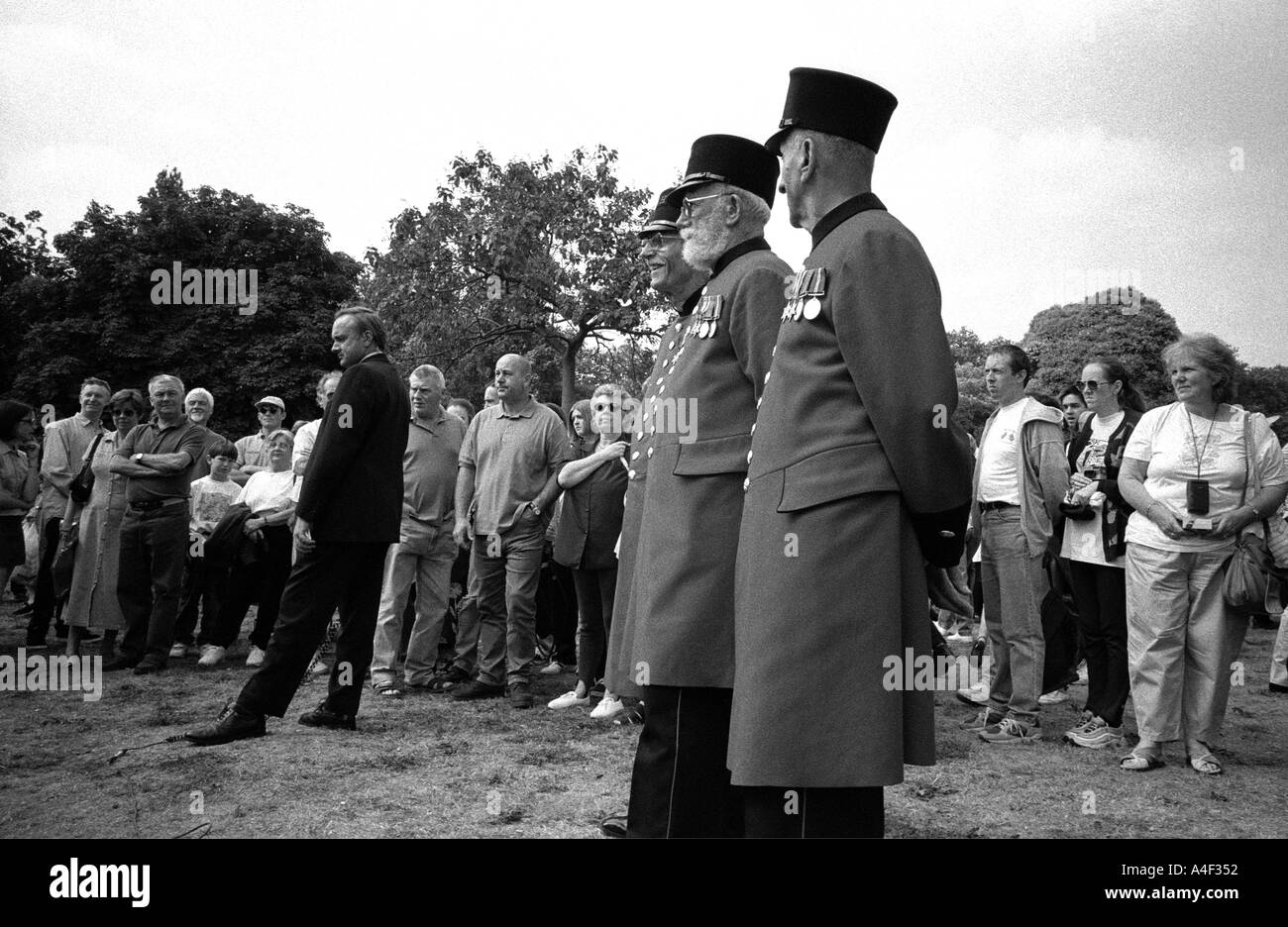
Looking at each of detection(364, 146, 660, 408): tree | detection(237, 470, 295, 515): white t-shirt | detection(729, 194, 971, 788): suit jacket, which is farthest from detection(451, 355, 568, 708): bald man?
detection(364, 146, 660, 408): tree

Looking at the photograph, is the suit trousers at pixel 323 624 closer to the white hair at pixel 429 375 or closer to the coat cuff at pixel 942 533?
the white hair at pixel 429 375

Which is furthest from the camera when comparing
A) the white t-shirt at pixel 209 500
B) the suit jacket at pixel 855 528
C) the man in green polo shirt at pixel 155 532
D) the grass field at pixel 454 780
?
the white t-shirt at pixel 209 500

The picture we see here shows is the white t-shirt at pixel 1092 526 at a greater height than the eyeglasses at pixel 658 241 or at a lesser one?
lesser

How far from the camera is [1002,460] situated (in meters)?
6.16

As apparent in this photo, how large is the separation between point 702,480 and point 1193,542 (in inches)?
142

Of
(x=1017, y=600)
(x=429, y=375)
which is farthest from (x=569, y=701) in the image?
(x=1017, y=600)

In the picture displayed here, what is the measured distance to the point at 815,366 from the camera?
2465 mm

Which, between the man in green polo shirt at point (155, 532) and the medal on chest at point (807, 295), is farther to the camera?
the man in green polo shirt at point (155, 532)

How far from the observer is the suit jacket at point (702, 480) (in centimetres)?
303

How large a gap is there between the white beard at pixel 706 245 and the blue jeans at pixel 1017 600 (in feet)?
11.1

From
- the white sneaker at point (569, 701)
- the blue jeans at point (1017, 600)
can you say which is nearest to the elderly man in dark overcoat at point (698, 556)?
the blue jeans at point (1017, 600)

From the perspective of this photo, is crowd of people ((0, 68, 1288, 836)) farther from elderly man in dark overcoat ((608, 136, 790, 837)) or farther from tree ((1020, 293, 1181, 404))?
tree ((1020, 293, 1181, 404))

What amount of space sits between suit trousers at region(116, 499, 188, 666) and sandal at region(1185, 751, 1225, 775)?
7400 mm

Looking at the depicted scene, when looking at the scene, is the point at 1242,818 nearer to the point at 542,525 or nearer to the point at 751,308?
the point at 751,308
